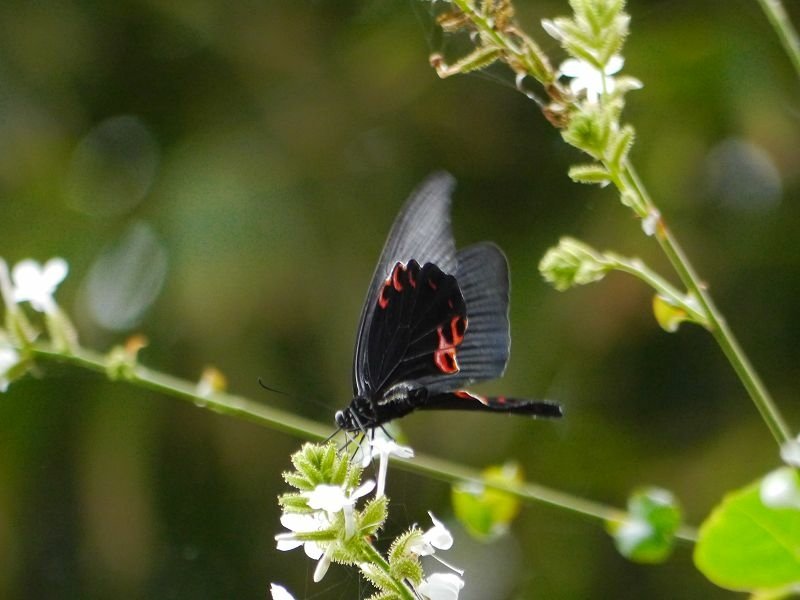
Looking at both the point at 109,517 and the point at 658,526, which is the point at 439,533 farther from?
the point at 109,517

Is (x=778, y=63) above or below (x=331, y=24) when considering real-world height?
below

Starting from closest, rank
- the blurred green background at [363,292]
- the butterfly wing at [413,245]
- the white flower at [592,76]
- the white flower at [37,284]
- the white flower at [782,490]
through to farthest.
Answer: the white flower at [782,490], the white flower at [592,76], the butterfly wing at [413,245], the white flower at [37,284], the blurred green background at [363,292]

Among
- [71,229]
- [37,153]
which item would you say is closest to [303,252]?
[71,229]

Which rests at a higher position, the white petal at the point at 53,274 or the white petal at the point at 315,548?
the white petal at the point at 53,274

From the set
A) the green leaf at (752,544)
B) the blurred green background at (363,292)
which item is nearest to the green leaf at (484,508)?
the green leaf at (752,544)

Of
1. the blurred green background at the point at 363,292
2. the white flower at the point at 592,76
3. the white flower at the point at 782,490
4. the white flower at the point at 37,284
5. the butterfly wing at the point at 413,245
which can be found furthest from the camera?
the blurred green background at the point at 363,292

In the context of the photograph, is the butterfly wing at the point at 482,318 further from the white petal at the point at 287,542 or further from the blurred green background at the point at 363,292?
the blurred green background at the point at 363,292

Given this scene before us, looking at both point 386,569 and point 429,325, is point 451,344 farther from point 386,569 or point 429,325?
point 386,569

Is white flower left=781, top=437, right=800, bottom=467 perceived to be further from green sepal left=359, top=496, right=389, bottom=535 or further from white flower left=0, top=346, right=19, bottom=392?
white flower left=0, top=346, right=19, bottom=392
